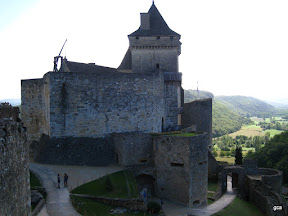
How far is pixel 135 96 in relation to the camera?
26141mm

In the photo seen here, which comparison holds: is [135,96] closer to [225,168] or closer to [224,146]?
[225,168]

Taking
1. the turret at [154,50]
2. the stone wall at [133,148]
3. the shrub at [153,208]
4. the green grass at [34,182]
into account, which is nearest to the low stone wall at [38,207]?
the green grass at [34,182]

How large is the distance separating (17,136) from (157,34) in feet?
84.7

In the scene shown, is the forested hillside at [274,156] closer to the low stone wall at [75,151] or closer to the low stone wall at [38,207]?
the low stone wall at [75,151]

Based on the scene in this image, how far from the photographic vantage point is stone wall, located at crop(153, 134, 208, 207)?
891 inches

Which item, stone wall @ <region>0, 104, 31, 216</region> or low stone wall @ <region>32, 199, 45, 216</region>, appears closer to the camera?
stone wall @ <region>0, 104, 31, 216</region>

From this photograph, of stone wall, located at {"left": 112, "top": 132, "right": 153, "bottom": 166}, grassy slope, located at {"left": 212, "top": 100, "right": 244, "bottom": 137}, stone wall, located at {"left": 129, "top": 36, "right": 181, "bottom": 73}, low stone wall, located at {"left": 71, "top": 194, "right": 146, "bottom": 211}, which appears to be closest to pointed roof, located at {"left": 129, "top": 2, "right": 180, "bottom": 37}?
stone wall, located at {"left": 129, "top": 36, "right": 181, "bottom": 73}

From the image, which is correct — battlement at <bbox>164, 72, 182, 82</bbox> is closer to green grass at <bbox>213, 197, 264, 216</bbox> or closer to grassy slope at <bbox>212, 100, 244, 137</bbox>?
green grass at <bbox>213, 197, 264, 216</bbox>

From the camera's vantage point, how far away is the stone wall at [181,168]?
2264 cm

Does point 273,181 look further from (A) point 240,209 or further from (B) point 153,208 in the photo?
(B) point 153,208

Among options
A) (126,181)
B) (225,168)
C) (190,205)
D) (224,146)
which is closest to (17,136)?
(126,181)

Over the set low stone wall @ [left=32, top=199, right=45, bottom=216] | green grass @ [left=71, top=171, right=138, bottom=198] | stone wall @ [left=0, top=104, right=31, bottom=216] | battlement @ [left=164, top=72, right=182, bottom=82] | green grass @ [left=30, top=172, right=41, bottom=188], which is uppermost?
battlement @ [left=164, top=72, right=182, bottom=82]

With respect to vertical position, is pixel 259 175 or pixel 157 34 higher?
pixel 157 34

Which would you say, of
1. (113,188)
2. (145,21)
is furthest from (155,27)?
(113,188)
